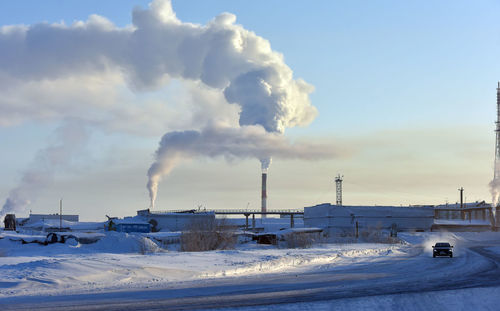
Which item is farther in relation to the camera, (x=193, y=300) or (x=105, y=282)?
(x=105, y=282)

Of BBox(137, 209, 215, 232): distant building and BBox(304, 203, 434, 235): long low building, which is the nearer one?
BBox(304, 203, 434, 235): long low building

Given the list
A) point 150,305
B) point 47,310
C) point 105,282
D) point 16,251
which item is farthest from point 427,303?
point 16,251

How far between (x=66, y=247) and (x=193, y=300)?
1885 inches

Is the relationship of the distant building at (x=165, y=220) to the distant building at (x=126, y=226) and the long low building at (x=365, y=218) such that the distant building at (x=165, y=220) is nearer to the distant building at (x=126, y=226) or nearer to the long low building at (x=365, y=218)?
the distant building at (x=126, y=226)

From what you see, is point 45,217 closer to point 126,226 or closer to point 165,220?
point 165,220

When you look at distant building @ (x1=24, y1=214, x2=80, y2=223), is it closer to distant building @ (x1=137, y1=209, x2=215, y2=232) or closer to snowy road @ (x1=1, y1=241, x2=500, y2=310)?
distant building @ (x1=137, y1=209, x2=215, y2=232)

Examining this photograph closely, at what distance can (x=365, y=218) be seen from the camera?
430ft

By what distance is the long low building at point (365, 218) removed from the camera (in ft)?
419

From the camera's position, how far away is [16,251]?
207 feet

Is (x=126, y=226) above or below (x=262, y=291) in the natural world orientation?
below

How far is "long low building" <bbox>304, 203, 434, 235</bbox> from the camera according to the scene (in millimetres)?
127688

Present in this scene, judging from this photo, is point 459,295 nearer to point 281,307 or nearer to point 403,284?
point 403,284

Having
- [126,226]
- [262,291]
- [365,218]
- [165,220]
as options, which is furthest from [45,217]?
[262,291]

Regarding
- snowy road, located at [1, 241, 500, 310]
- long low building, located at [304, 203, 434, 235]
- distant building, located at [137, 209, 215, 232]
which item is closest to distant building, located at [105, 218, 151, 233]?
distant building, located at [137, 209, 215, 232]
